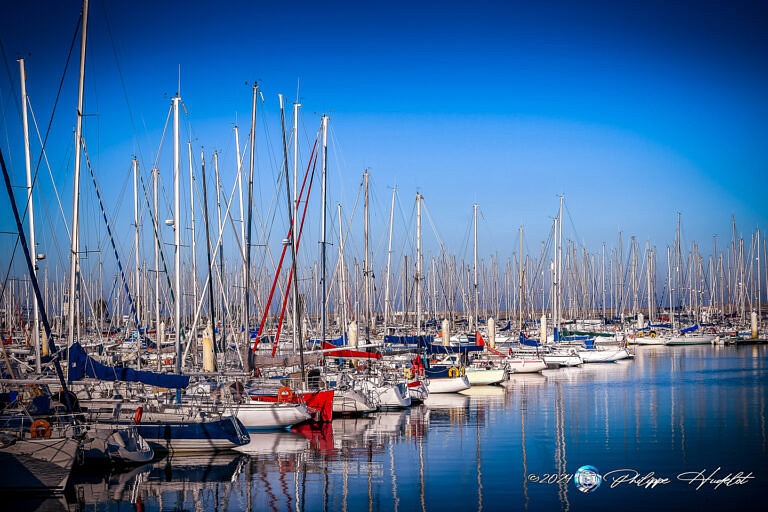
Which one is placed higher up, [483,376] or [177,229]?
[177,229]

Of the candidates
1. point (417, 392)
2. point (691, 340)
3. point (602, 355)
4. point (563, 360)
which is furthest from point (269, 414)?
point (691, 340)

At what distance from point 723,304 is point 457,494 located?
295ft

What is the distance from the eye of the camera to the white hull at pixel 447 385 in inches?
1736

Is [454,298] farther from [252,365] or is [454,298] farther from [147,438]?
[147,438]

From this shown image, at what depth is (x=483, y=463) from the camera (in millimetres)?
23719

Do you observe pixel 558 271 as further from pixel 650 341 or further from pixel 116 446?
pixel 116 446

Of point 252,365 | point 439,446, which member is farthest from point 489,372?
point 439,446

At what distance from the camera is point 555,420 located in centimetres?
3234

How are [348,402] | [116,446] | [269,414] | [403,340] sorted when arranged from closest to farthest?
[116,446] < [269,414] < [348,402] < [403,340]

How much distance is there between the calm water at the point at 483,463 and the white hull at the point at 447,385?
480cm

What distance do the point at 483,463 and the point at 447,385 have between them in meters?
20.7

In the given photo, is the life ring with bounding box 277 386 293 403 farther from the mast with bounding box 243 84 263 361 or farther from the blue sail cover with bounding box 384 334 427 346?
the blue sail cover with bounding box 384 334 427 346

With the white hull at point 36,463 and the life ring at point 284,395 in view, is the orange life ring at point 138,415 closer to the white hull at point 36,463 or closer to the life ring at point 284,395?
the white hull at point 36,463

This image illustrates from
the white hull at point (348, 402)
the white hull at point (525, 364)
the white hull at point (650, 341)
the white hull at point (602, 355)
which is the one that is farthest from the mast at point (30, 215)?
the white hull at point (650, 341)
